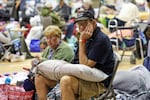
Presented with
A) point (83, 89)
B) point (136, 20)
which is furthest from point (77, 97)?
point (136, 20)

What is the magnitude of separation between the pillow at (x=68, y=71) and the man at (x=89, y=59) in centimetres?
7

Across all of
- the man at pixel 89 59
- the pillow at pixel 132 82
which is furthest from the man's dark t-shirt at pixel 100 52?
the pillow at pixel 132 82

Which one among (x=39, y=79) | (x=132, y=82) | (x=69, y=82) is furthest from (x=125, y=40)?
(x=69, y=82)

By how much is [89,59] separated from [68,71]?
0.23m

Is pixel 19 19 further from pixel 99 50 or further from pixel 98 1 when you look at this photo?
pixel 99 50

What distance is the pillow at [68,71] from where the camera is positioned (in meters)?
3.44

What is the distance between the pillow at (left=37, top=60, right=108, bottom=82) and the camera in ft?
11.3

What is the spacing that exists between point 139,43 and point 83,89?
3.97 m

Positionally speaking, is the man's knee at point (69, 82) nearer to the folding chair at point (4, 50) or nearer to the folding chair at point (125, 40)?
the folding chair at point (125, 40)

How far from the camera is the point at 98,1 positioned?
38.6 feet

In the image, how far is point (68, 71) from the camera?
139 inches

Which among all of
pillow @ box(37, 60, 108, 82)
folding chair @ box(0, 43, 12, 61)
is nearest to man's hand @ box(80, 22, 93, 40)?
pillow @ box(37, 60, 108, 82)

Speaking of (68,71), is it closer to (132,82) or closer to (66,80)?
(66,80)

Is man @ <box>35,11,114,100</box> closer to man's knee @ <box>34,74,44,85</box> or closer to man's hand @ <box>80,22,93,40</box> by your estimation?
man's hand @ <box>80,22,93,40</box>
